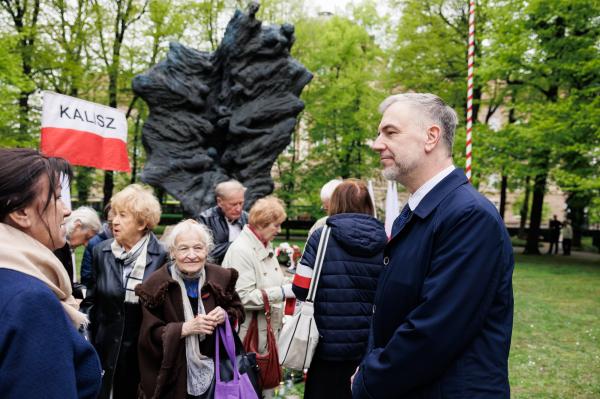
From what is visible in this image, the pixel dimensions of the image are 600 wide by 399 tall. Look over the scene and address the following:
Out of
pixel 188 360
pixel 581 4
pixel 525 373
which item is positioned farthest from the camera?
pixel 581 4

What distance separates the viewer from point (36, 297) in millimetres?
1433

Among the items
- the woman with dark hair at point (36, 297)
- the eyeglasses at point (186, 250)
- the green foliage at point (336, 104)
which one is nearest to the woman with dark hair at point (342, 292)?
the eyeglasses at point (186, 250)

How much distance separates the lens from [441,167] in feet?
7.30

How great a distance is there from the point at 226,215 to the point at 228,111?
3.68 meters

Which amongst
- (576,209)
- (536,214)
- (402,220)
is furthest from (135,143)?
(402,220)

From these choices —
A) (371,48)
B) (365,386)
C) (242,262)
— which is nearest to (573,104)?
(371,48)

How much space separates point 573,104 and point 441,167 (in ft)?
55.8

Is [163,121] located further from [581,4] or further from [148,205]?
[581,4]

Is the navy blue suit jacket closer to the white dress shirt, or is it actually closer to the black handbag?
the white dress shirt

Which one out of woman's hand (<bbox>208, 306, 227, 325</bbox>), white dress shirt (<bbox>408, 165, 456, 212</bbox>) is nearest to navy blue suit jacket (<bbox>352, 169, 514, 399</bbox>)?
white dress shirt (<bbox>408, 165, 456, 212</bbox>)

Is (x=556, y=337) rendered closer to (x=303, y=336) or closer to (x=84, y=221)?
(x=303, y=336)

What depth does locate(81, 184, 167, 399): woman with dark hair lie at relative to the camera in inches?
134

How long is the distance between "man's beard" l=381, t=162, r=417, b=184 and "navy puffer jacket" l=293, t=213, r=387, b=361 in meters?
0.92

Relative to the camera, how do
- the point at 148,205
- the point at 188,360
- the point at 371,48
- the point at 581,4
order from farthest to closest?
the point at 371,48, the point at 581,4, the point at 148,205, the point at 188,360
